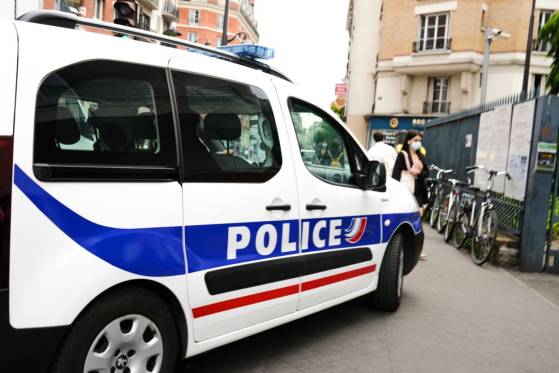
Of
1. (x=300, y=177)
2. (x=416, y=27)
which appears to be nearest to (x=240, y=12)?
(x=416, y=27)

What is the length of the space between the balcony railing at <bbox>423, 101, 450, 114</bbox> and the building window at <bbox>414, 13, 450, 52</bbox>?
318cm

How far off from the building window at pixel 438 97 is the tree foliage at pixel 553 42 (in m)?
24.9

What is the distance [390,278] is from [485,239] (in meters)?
3.37

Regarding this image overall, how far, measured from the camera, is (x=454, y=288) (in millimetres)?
6211

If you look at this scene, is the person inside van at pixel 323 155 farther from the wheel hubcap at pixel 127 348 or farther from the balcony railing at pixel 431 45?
the balcony railing at pixel 431 45

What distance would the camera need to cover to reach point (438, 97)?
1298 inches

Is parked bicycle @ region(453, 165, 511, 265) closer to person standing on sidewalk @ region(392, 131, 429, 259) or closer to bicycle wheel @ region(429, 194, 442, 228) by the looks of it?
person standing on sidewalk @ region(392, 131, 429, 259)

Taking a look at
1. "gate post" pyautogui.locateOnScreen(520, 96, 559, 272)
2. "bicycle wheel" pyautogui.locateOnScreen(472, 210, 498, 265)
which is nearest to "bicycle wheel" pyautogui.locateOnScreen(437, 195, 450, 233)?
"bicycle wheel" pyautogui.locateOnScreen(472, 210, 498, 265)

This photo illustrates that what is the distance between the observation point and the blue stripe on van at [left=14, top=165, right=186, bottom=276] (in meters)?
2.29

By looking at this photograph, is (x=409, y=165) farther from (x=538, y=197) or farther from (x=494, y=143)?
(x=538, y=197)

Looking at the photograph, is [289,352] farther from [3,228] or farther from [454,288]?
[454,288]

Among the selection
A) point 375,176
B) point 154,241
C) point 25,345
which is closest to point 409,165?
point 375,176

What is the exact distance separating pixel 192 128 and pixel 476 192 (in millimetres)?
6962

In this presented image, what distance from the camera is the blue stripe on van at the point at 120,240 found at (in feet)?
7.50
